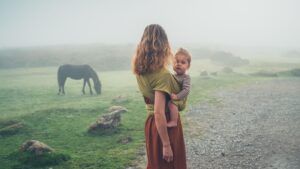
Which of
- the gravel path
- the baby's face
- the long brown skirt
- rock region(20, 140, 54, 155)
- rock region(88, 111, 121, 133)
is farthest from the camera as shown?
rock region(88, 111, 121, 133)

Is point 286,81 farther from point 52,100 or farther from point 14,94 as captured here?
point 14,94

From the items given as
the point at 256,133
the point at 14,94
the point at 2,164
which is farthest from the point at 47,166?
the point at 14,94

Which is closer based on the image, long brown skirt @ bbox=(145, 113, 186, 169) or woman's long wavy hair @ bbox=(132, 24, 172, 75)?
woman's long wavy hair @ bbox=(132, 24, 172, 75)

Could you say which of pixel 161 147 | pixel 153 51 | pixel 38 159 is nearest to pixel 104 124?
pixel 38 159

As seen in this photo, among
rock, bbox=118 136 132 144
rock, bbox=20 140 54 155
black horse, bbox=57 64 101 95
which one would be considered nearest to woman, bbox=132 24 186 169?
rock, bbox=20 140 54 155

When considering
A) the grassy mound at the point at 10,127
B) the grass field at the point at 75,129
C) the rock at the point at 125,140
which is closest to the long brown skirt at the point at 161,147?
the grass field at the point at 75,129

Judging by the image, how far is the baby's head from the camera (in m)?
4.86

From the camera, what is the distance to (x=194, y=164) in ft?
30.8

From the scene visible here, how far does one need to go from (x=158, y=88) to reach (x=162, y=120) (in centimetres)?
41

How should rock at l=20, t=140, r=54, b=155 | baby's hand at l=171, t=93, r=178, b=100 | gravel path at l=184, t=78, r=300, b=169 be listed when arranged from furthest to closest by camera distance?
rock at l=20, t=140, r=54, b=155 < gravel path at l=184, t=78, r=300, b=169 < baby's hand at l=171, t=93, r=178, b=100

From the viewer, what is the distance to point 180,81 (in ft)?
15.5

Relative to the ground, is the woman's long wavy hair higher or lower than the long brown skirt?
higher

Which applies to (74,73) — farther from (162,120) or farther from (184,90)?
(162,120)

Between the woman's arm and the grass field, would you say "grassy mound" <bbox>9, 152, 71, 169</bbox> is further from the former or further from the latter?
the woman's arm
